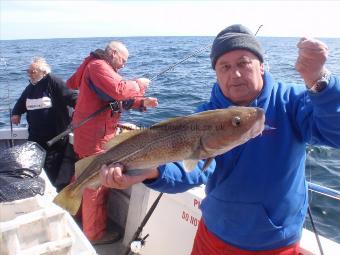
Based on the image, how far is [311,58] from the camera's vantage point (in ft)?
7.21

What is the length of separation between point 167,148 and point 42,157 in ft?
8.92

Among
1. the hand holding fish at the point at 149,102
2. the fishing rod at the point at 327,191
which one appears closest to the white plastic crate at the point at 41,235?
the fishing rod at the point at 327,191

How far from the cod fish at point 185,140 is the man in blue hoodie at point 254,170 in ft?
0.38

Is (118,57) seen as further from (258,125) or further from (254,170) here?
(258,125)

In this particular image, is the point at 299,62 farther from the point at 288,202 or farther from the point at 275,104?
the point at 288,202

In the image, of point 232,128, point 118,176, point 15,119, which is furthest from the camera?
point 15,119

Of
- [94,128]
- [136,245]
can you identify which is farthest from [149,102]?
[136,245]

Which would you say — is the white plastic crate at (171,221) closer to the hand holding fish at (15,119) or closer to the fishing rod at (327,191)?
the fishing rod at (327,191)

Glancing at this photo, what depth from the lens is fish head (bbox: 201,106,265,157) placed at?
7.39 feet

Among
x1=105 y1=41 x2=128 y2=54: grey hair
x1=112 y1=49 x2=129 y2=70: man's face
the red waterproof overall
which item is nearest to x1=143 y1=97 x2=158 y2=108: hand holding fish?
the red waterproof overall

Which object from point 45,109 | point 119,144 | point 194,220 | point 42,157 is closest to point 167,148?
point 119,144

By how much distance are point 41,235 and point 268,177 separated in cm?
166

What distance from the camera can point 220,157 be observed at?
274cm

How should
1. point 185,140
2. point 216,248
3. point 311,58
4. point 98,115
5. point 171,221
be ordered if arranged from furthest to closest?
point 98,115 < point 171,221 < point 216,248 < point 185,140 < point 311,58
